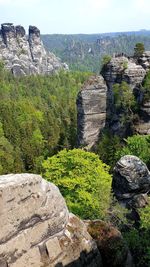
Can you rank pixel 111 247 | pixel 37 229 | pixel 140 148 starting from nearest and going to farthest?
1. pixel 37 229
2. pixel 111 247
3. pixel 140 148

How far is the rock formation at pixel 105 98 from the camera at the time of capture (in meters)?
65.9

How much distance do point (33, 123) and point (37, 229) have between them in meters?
87.0

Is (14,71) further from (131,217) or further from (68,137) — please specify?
(131,217)

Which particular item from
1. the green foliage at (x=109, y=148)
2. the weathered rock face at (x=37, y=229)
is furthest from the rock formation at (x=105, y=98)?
the weathered rock face at (x=37, y=229)

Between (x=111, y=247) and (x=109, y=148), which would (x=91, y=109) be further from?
(x=111, y=247)

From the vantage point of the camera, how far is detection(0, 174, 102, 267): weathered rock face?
1745 cm

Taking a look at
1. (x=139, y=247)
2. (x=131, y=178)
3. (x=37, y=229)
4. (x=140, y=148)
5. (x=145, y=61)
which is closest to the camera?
(x=37, y=229)

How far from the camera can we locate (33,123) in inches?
4131

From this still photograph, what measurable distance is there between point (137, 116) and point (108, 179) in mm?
23072

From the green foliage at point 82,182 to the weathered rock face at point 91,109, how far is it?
80.1 ft

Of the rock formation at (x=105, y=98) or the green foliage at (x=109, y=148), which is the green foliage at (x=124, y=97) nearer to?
the rock formation at (x=105, y=98)

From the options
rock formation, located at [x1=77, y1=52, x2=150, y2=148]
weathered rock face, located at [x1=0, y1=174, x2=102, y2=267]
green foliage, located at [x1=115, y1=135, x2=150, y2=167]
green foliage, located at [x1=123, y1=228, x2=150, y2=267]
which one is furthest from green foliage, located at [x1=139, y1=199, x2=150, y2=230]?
rock formation, located at [x1=77, y1=52, x2=150, y2=148]

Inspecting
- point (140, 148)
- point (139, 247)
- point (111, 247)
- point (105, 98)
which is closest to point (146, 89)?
point (105, 98)

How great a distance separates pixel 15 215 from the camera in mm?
17641
